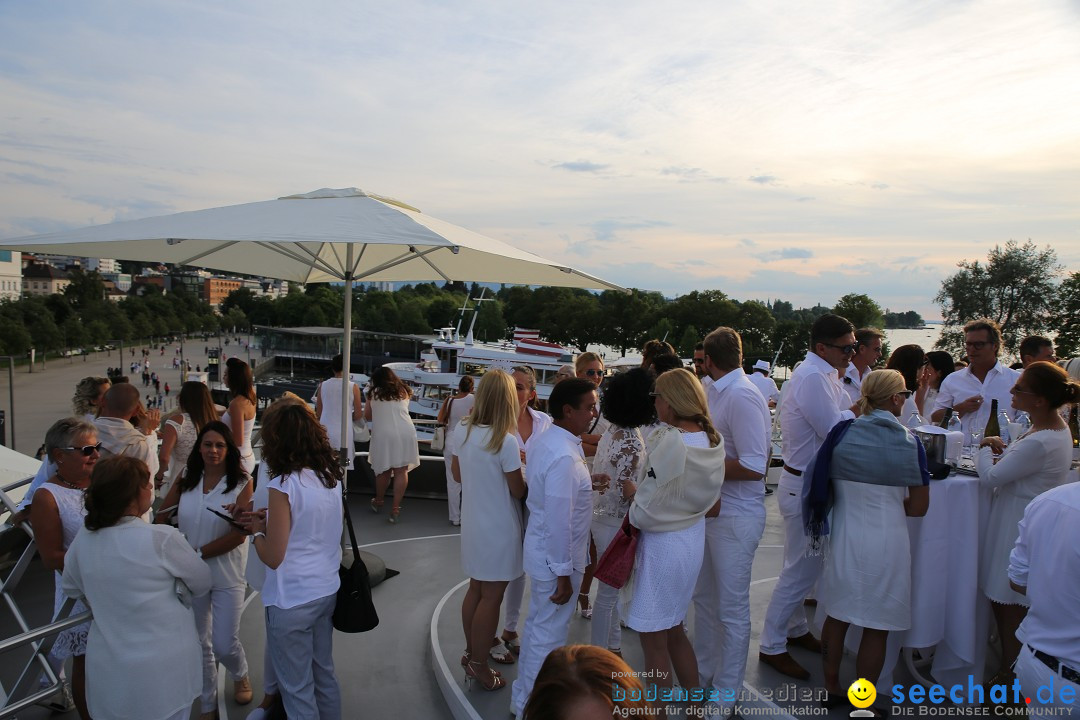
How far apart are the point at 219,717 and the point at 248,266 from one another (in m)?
4.26

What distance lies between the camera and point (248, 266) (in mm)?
6465

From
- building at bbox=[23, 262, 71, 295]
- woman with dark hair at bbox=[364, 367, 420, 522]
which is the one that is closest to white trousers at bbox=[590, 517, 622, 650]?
woman with dark hair at bbox=[364, 367, 420, 522]

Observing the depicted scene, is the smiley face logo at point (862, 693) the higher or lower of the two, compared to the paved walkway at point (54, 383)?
higher

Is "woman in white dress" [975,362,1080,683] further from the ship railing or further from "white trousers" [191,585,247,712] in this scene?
the ship railing

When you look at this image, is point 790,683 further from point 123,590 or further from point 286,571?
point 123,590

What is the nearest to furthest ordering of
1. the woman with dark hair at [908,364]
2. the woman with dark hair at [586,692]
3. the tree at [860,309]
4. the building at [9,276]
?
the woman with dark hair at [586,692], the woman with dark hair at [908,364], the tree at [860,309], the building at [9,276]

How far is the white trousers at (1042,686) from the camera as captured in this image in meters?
2.23

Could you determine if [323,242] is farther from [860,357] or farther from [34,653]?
[860,357]

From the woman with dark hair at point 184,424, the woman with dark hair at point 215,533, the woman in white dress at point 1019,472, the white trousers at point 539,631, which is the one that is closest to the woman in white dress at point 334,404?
the woman with dark hair at point 184,424

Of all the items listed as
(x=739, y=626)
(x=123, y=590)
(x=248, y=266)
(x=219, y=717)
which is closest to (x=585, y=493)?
(x=739, y=626)

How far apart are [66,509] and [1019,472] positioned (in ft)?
16.1

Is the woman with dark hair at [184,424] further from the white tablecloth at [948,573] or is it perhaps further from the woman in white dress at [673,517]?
the white tablecloth at [948,573]

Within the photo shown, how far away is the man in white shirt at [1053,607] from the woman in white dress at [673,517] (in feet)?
4.07

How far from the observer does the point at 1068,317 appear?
28062 mm
